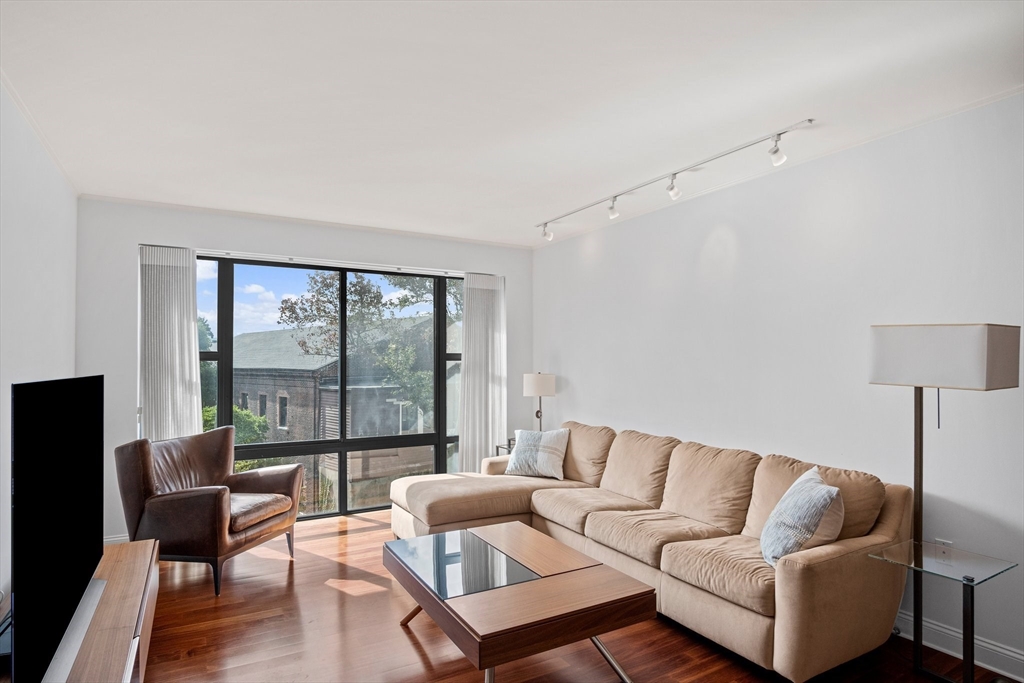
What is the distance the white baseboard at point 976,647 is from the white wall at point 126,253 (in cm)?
454

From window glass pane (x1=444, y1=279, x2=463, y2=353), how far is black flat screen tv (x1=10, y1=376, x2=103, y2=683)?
383cm

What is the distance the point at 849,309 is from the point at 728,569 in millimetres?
1594

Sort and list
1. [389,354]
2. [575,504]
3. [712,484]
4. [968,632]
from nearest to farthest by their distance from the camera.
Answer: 1. [968,632]
2. [712,484]
3. [575,504]
4. [389,354]

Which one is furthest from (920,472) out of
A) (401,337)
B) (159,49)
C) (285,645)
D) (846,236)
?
(401,337)

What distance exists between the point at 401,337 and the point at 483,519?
215 cm

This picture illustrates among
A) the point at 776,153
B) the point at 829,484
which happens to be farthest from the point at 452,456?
the point at 776,153

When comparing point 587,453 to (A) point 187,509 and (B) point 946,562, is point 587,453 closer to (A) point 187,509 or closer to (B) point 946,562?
(B) point 946,562

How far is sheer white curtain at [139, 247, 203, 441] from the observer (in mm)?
4480

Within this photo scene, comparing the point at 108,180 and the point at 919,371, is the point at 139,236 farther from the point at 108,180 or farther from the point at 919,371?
the point at 919,371

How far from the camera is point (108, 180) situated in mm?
3912

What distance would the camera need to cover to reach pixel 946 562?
95.9 inches

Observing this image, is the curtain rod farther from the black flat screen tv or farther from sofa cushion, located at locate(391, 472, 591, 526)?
the black flat screen tv

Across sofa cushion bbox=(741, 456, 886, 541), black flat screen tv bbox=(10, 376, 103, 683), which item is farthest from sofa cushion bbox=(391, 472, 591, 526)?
black flat screen tv bbox=(10, 376, 103, 683)

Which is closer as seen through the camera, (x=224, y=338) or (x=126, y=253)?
(x=126, y=253)
